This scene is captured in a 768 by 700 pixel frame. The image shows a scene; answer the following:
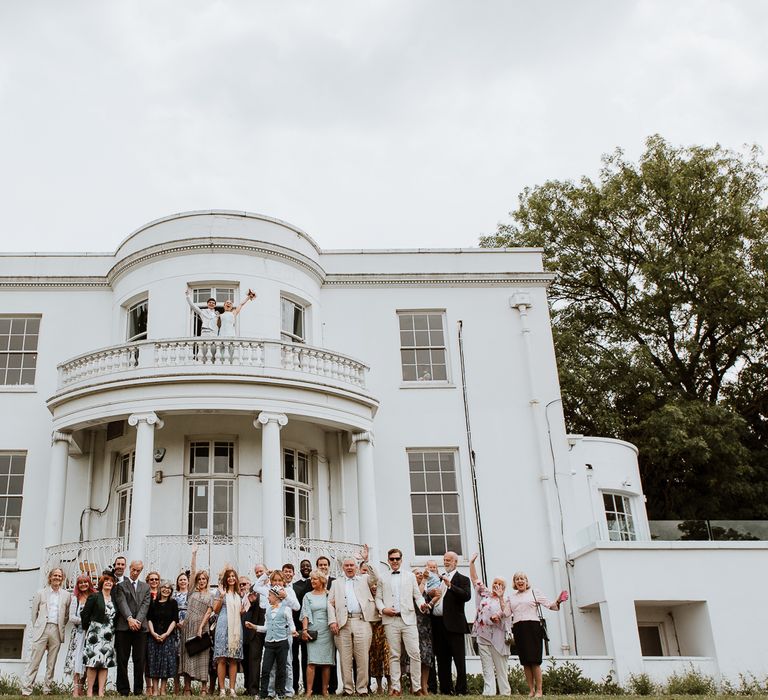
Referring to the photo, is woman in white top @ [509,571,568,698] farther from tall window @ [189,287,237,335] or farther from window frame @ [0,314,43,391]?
window frame @ [0,314,43,391]

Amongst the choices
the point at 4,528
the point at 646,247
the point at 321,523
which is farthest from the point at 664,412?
the point at 4,528

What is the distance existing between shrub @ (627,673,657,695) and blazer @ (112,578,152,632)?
29.3 feet

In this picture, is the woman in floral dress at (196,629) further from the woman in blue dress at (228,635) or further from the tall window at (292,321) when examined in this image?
the tall window at (292,321)

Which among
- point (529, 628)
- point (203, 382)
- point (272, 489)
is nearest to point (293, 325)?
point (203, 382)

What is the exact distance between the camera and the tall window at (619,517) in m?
20.5

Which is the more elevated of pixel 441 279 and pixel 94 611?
pixel 441 279

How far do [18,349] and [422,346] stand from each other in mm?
9939

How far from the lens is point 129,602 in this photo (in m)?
11.5

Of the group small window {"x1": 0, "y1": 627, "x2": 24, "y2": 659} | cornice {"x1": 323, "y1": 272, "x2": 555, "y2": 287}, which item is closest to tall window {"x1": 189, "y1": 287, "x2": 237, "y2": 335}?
cornice {"x1": 323, "y1": 272, "x2": 555, "y2": 287}

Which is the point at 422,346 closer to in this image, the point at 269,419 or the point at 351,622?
the point at 269,419

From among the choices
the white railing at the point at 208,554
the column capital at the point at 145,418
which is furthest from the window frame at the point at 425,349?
the column capital at the point at 145,418

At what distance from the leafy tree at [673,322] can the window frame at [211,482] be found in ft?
44.8

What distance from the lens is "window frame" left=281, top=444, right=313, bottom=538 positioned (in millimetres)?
18203

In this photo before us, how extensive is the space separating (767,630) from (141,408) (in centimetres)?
1309
